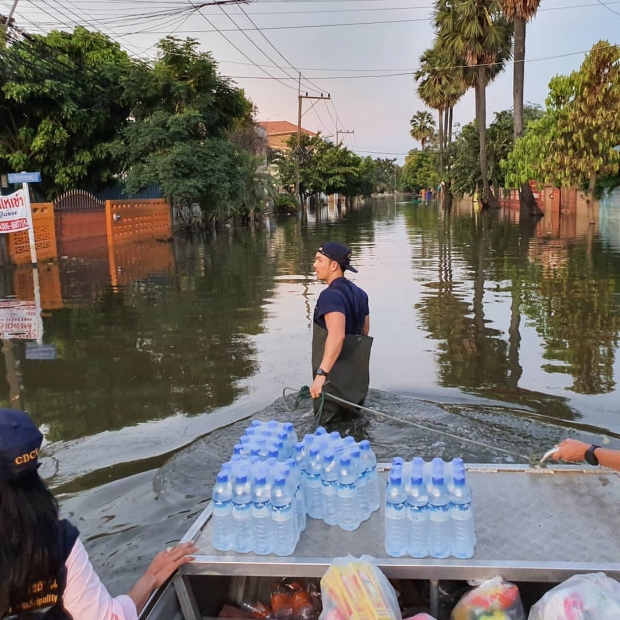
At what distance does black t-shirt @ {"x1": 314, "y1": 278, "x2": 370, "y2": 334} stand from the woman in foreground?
9.72 ft

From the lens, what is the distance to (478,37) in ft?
130

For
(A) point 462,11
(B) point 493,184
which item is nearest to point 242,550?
(A) point 462,11

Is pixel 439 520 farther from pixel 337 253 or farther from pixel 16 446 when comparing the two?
pixel 337 253

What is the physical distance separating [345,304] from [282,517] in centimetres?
239

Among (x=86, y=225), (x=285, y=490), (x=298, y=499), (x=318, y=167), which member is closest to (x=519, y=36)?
(x=86, y=225)

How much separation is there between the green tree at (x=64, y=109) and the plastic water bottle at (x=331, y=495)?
23.6m

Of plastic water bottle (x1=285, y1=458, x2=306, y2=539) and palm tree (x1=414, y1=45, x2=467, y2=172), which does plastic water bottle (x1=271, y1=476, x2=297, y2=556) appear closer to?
plastic water bottle (x1=285, y1=458, x2=306, y2=539)

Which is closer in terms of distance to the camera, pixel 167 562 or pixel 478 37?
pixel 167 562

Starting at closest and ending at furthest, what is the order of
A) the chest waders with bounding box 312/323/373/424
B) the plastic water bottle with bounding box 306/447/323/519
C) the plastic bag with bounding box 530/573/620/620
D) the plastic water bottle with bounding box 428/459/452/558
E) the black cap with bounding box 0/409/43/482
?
the black cap with bounding box 0/409/43/482, the plastic bag with bounding box 530/573/620/620, the plastic water bottle with bounding box 428/459/452/558, the plastic water bottle with bounding box 306/447/323/519, the chest waders with bounding box 312/323/373/424

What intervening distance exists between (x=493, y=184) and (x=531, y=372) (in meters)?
46.1

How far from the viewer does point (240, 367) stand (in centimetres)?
789

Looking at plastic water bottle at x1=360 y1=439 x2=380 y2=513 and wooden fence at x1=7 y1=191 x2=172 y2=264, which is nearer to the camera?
plastic water bottle at x1=360 y1=439 x2=380 y2=513

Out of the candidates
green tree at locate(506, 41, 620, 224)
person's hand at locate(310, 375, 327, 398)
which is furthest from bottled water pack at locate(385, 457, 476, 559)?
green tree at locate(506, 41, 620, 224)

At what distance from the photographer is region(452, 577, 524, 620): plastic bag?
8.59ft
